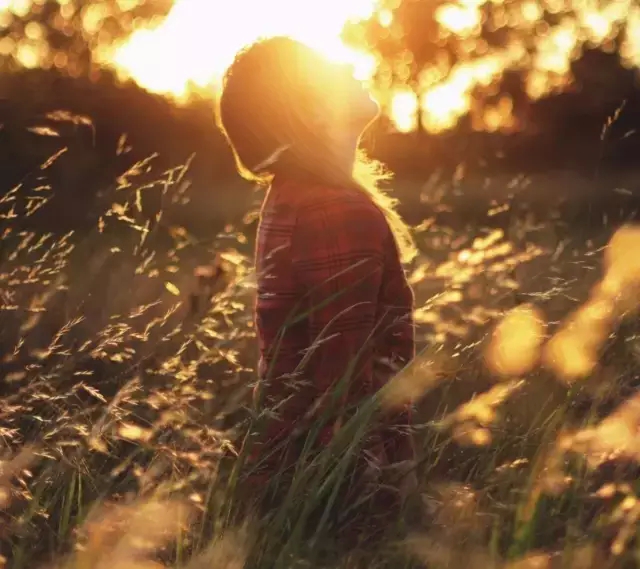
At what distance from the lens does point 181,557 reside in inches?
73.0

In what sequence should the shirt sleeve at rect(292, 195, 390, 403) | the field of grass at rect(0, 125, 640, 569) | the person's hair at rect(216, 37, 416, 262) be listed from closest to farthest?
the field of grass at rect(0, 125, 640, 569), the shirt sleeve at rect(292, 195, 390, 403), the person's hair at rect(216, 37, 416, 262)

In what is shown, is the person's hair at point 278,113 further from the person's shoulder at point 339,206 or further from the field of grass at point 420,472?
the field of grass at point 420,472

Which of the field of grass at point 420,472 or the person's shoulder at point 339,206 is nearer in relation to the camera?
the field of grass at point 420,472

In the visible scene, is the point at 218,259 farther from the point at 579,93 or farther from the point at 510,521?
the point at 579,93

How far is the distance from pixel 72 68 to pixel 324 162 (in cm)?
2526

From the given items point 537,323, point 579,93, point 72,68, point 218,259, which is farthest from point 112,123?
point 537,323

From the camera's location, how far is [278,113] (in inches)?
104

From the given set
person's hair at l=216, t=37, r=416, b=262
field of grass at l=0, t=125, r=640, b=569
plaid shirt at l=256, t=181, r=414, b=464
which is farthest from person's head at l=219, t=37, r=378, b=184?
field of grass at l=0, t=125, r=640, b=569

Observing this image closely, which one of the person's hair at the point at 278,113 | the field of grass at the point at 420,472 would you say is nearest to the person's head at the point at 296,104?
the person's hair at the point at 278,113

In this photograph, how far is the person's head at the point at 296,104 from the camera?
2623mm

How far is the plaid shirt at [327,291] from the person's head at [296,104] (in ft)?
0.39

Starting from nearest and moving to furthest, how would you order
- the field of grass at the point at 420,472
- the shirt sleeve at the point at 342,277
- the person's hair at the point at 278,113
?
1. the field of grass at the point at 420,472
2. the shirt sleeve at the point at 342,277
3. the person's hair at the point at 278,113

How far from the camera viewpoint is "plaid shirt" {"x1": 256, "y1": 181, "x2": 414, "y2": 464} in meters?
2.41

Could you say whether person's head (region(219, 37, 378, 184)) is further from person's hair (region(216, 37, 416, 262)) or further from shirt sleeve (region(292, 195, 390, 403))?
shirt sleeve (region(292, 195, 390, 403))
